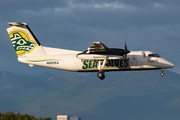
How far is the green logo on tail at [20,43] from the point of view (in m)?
39.9

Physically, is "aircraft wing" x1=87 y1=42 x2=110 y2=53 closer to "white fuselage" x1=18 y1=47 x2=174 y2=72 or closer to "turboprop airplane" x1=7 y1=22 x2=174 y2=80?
"turboprop airplane" x1=7 y1=22 x2=174 y2=80

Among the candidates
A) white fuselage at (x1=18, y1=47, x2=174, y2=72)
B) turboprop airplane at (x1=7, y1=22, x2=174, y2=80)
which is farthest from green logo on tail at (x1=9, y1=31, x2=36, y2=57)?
white fuselage at (x1=18, y1=47, x2=174, y2=72)

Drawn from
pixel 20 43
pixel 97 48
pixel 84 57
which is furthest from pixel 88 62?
pixel 20 43

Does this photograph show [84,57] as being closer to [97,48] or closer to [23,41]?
[97,48]

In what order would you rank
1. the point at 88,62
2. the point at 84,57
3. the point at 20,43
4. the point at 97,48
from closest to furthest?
1. the point at 97,48
2. the point at 84,57
3. the point at 88,62
4. the point at 20,43

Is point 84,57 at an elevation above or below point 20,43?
below

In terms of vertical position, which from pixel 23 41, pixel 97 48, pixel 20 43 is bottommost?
pixel 97 48

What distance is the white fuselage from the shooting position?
123 feet

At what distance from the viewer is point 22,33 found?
40.0 metres

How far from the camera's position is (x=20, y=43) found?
1576 inches

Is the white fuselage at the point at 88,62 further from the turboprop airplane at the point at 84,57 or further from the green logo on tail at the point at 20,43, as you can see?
the green logo on tail at the point at 20,43

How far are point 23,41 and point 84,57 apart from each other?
891 centimetres

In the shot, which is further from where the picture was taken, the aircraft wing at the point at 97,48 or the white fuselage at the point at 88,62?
the white fuselage at the point at 88,62

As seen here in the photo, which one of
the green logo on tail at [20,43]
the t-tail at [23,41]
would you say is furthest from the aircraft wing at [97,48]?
the green logo on tail at [20,43]
